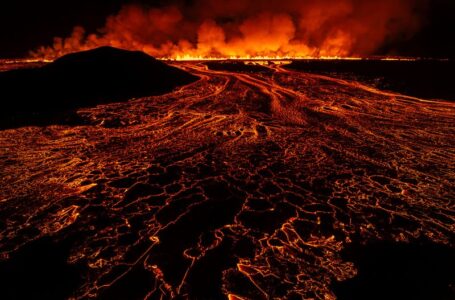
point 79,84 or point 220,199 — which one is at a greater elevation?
point 79,84

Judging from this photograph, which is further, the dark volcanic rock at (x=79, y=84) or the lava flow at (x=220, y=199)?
the dark volcanic rock at (x=79, y=84)

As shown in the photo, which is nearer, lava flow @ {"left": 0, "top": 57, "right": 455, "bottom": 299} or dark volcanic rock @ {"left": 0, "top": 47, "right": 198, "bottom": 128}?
lava flow @ {"left": 0, "top": 57, "right": 455, "bottom": 299}

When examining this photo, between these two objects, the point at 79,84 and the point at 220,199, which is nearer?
the point at 220,199

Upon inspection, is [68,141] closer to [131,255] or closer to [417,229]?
[131,255]
